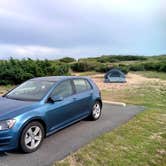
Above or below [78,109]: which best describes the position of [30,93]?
above

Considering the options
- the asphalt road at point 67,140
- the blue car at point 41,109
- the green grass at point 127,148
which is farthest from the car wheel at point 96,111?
the green grass at point 127,148

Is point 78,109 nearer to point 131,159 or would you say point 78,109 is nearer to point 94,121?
point 94,121

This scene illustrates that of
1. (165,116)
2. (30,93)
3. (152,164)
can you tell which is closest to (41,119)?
(30,93)

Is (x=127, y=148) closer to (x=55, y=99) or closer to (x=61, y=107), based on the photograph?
(x=61, y=107)

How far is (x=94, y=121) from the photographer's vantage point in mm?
7434

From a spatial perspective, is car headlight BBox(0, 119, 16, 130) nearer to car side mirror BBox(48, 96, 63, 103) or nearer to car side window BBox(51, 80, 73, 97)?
car side mirror BBox(48, 96, 63, 103)

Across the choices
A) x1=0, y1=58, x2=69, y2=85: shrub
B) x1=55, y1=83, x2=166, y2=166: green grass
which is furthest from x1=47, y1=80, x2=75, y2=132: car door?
x1=0, y1=58, x2=69, y2=85: shrub

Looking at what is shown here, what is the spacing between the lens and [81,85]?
6996 mm

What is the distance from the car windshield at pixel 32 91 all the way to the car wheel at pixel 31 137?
0.68 m

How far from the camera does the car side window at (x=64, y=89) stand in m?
5.96

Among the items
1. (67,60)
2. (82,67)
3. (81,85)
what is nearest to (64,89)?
(81,85)

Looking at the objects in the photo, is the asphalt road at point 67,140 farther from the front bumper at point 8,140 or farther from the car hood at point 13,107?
the car hood at point 13,107

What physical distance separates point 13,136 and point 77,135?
186cm

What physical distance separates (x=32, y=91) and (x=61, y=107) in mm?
791
